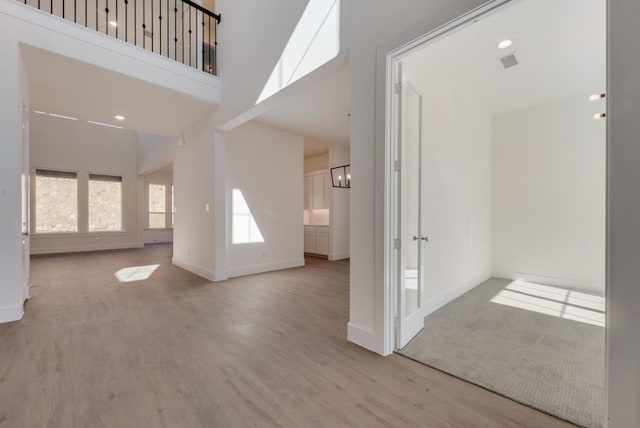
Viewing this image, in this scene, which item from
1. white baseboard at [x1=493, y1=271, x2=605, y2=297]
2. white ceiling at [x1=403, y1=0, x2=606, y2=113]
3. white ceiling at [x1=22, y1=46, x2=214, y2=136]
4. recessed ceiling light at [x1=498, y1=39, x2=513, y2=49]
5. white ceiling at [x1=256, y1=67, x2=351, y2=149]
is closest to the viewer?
white ceiling at [x1=403, y1=0, x2=606, y2=113]

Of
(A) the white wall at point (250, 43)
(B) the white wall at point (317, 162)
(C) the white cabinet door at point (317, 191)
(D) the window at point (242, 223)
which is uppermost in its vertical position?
(A) the white wall at point (250, 43)

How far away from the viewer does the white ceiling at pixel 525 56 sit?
2314 mm

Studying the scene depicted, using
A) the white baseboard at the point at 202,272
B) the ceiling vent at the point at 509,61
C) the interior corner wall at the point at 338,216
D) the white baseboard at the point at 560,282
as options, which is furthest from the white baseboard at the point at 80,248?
the ceiling vent at the point at 509,61

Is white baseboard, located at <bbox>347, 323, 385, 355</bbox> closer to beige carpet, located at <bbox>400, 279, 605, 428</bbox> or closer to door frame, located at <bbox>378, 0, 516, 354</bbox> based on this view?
door frame, located at <bbox>378, 0, 516, 354</bbox>

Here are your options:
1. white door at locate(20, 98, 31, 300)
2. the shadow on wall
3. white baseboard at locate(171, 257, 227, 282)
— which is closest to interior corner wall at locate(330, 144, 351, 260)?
white baseboard at locate(171, 257, 227, 282)

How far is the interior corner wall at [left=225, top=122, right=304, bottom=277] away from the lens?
5000 mm

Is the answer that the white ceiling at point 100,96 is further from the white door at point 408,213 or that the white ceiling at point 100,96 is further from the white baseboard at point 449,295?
the white baseboard at point 449,295

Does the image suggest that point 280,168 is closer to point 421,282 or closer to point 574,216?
point 421,282

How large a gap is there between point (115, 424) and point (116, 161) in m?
9.72

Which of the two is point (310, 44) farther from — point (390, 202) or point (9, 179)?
point (9, 179)

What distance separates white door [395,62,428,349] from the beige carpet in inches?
8.7

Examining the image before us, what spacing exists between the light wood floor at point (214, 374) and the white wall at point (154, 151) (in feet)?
14.2

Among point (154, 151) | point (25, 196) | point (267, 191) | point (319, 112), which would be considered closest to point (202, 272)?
point (267, 191)

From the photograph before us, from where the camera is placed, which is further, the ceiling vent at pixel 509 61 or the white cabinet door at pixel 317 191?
the white cabinet door at pixel 317 191
